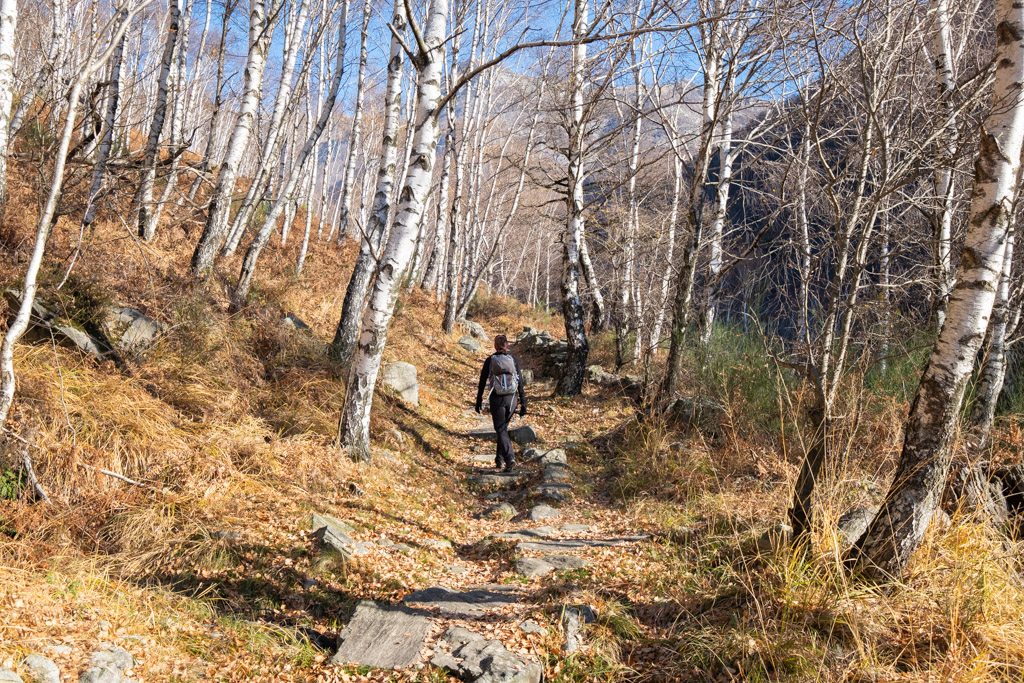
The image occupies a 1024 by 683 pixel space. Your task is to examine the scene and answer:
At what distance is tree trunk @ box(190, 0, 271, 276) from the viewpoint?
891 cm

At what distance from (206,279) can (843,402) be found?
8.56 metres

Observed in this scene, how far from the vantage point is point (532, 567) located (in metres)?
4.69

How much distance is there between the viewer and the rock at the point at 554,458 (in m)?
7.71

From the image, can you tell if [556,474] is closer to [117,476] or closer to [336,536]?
[336,536]

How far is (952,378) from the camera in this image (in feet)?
11.1

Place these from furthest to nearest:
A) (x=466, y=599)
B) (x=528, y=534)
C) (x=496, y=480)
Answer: (x=496, y=480)
(x=528, y=534)
(x=466, y=599)

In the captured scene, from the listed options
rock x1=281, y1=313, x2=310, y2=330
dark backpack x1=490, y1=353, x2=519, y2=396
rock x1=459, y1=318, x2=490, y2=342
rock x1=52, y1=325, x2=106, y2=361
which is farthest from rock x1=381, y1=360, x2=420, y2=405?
rock x1=459, y1=318, x2=490, y2=342

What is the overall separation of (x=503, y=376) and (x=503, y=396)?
26cm

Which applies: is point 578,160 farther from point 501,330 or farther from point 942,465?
point 501,330

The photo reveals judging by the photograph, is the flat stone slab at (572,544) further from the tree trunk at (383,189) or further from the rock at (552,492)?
the tree trunk at (383,189)

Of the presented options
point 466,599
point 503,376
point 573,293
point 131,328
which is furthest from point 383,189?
point 466,599

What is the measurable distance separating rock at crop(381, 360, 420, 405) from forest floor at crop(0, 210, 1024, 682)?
42.3 inches

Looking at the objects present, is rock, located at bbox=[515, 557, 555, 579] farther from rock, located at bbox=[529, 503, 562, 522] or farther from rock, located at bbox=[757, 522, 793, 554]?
rock, located at bbox=[757, 522, 793, 554]

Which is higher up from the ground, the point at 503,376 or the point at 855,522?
the point at 503,376
